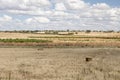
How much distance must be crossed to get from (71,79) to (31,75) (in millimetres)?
3351

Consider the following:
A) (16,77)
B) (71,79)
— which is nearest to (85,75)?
(71,79)

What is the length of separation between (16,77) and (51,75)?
2778mm

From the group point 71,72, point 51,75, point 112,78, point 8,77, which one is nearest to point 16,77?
point 8,77

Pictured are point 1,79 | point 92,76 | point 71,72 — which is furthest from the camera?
point 71,72

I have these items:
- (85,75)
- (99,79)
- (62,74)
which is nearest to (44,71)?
(62,74)

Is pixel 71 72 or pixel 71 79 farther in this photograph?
pixel 71 72

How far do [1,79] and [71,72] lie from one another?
20.7ft

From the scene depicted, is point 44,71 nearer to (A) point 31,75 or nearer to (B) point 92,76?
(A) point 31,75

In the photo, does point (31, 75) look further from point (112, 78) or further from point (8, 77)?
point (112, 78)

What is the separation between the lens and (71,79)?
21109 mm

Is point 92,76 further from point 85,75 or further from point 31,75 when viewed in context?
point 31,75

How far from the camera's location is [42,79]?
69.5ft

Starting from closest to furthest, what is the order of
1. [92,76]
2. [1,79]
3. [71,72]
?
[1,79] → [92,76] → [71,72]

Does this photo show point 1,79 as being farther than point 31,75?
No
